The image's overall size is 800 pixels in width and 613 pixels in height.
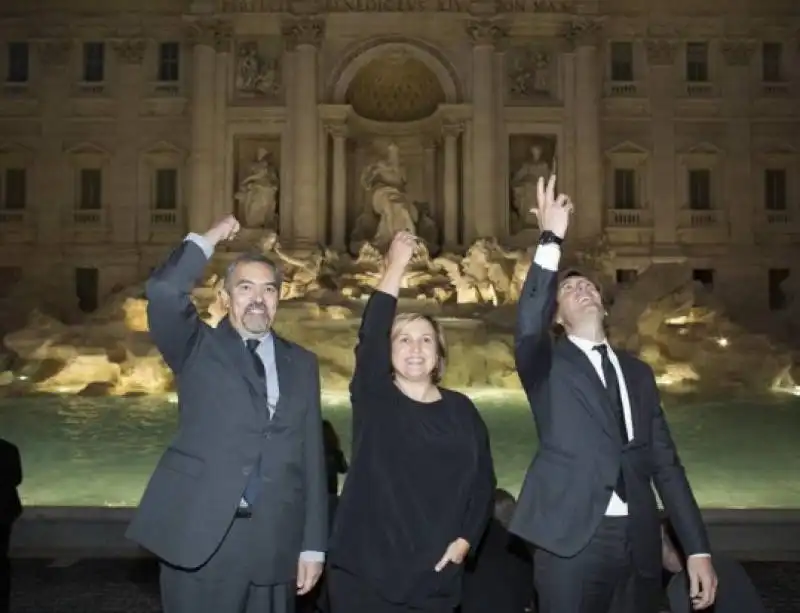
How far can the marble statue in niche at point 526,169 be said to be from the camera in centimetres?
2266

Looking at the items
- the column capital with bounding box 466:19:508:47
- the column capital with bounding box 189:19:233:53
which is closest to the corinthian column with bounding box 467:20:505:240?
the column capital with bounding box 466:19:508:47

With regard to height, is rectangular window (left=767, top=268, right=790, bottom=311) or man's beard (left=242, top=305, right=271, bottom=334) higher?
rectangular window (left=767, top=268, right=790, bottom=311)

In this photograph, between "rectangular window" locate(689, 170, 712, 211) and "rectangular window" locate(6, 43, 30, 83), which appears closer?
"rectangular window" locate(689, 170, 712, 211)

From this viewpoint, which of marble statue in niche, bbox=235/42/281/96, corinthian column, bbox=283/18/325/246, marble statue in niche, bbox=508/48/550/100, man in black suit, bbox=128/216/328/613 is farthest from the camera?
marble statue in niche, bbox=508/48/550/100

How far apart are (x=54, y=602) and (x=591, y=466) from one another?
11.4 feet

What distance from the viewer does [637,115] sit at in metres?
24.0

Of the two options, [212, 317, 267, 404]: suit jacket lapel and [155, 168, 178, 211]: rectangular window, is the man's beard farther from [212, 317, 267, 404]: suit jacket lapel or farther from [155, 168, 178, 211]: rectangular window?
[155, 168, 178, 211]: rectangular window

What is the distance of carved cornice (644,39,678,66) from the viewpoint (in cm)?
2389

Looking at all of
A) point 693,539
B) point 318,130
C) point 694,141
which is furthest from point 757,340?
point 693,539

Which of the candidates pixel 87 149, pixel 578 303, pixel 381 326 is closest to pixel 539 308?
pixel 578 303

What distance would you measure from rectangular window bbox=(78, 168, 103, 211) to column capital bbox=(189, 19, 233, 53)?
491 cm

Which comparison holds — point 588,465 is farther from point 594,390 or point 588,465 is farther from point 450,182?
point 450,182

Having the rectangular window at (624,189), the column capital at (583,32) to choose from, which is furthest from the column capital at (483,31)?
the rectangular window at (624,189)

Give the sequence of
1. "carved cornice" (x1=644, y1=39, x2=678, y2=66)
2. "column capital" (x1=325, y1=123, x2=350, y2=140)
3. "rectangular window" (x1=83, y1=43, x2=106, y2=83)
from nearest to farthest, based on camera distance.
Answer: "column capital" (x1=325, y1=123, x2=350, y2=140), "carved cornice" (x1=644, y1=39, x2=678, y2=66), "rectangular window" (x1=83, y1=43, x2=106, y2=83)
